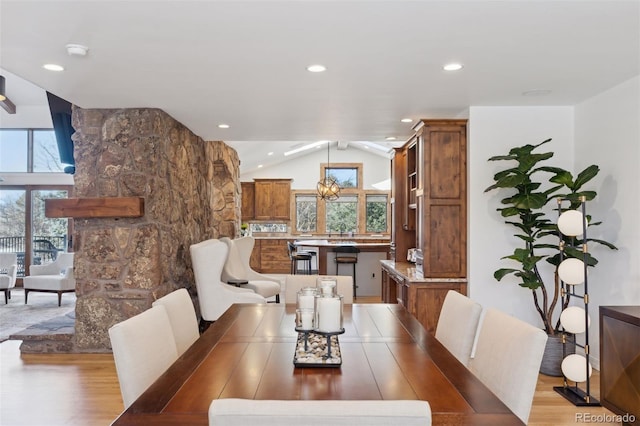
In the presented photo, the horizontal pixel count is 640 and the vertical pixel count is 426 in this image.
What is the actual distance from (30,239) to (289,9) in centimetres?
893

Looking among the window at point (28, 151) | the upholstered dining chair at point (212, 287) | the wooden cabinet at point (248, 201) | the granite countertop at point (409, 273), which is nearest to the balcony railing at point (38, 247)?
the window at point (28, 151)

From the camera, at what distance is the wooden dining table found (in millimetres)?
1321

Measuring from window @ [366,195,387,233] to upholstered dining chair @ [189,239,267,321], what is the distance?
721cm

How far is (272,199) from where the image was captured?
11836 mm

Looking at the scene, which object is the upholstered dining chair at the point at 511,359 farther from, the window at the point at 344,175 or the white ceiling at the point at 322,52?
the window at the point at 344,175

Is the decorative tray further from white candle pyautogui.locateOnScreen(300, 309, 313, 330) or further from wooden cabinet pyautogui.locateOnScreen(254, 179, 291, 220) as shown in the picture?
wooden cabinet pyautogui.locateOnScreen(254, 179, 291, 220)

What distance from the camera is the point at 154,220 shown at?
441 centimetres

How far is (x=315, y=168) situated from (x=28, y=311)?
288 inches

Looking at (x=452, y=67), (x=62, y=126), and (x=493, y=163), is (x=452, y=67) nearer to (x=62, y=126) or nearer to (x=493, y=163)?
(x=493, y=163)

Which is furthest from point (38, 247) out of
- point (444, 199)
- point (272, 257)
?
point (444, 199)

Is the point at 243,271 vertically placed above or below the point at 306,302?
below

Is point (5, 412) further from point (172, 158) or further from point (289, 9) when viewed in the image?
point (289, 9)

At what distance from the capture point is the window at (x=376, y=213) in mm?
11883

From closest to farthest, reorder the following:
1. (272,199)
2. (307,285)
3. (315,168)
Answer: (307,285)
(272,199)
(315,168)
